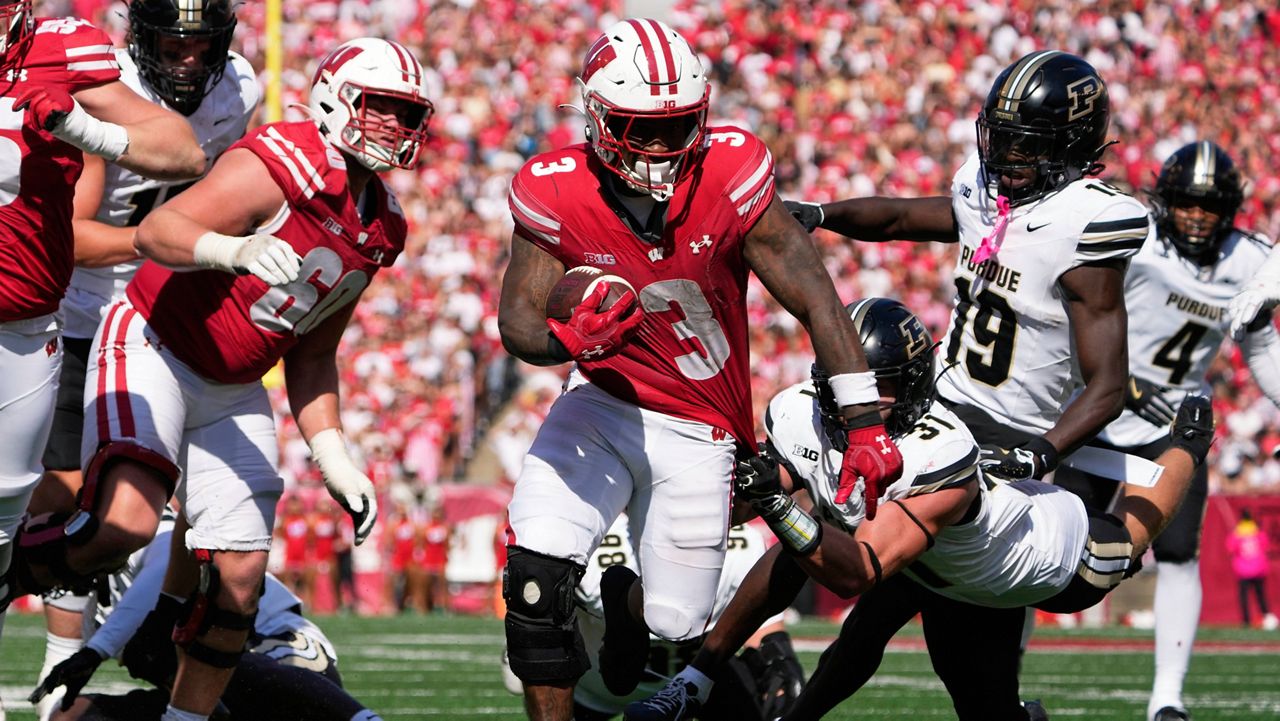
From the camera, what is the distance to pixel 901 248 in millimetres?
17047

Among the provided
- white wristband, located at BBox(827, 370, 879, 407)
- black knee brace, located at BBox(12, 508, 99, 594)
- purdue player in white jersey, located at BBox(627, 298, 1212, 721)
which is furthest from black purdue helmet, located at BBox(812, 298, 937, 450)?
black knee brace, located at BBox(12, 508, 99, 594)

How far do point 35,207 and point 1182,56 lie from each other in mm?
17570

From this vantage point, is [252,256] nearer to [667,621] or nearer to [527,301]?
[527,301]

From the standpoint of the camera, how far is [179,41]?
5383 mm

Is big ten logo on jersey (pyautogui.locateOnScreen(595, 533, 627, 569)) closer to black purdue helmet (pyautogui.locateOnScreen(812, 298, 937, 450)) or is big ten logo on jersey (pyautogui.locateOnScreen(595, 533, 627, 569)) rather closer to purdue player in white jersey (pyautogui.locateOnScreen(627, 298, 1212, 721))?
purdue player in white jersey (pyautogui.locateOnScreen(627, 298, 1212, 721))

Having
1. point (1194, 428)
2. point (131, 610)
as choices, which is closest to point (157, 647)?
point (131, 610)

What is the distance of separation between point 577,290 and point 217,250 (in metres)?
0.95

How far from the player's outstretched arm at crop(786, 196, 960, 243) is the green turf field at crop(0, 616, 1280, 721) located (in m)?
1.51

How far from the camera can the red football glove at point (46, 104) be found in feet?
13.3

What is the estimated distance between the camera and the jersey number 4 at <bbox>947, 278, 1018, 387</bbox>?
5422 millimetres

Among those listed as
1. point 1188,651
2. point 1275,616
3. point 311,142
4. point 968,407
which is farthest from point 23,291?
point 1275,616

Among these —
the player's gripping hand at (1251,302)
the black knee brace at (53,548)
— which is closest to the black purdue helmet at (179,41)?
the black knee brace at (53,548)

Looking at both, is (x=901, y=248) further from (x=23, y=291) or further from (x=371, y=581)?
(x=23, y=291)

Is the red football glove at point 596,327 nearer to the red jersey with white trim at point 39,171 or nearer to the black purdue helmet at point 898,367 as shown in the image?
the black purdue helmet at point 898,367
